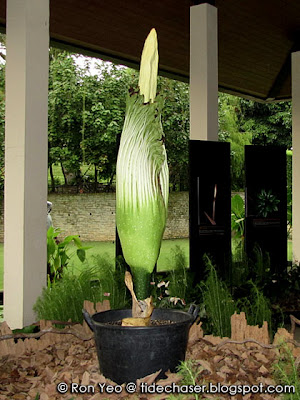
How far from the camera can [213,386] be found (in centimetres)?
158

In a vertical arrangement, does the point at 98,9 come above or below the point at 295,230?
above

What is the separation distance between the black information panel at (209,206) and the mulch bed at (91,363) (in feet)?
7.43

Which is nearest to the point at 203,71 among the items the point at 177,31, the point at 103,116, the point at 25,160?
the point at 177,31

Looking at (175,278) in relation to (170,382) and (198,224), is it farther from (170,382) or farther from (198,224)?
(170,382)

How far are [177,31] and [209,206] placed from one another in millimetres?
2415

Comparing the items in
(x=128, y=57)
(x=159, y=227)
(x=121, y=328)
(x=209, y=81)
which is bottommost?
(x=121, y=328)

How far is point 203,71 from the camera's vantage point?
17.0ft

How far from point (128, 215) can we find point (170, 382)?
1.69 ft

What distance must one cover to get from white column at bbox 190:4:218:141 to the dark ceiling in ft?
0.98

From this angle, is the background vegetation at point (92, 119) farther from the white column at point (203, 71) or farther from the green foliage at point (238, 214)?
the white column at point (203, 71)

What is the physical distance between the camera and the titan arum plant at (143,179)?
158 cm

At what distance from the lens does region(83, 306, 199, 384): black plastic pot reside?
155 centimetres

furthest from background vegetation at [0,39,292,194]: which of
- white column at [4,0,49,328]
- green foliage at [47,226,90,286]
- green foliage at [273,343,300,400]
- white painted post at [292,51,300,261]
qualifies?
green foliage at [273,343,300,400]

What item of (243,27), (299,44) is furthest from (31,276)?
(299,44)
